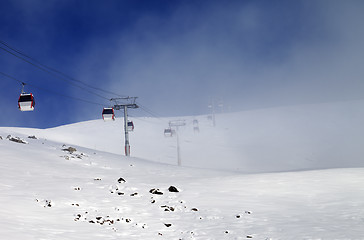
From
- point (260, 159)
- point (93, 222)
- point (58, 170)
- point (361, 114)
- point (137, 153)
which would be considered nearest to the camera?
point (93, 222)

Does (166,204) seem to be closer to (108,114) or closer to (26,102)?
(26,102)

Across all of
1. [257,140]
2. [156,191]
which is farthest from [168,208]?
[257,140]

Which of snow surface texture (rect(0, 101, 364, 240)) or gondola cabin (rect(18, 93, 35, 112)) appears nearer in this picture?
snow surface texture (rect(0, 101, 364, 240))

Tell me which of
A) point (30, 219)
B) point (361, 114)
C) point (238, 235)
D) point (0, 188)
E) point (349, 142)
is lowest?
point (238, 235)

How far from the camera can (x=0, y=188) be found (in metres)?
9.99

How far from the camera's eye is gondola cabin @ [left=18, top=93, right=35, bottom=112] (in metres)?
18.2

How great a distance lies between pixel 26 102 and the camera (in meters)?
18.2

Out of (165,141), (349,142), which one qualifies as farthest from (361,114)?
(165,141)

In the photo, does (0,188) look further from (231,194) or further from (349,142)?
(349,142)

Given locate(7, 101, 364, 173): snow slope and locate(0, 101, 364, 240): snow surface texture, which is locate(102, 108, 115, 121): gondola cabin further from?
locate(7, 101, 364, 173): snow slope

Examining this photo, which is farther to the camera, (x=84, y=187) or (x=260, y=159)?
(x=260, y=159)

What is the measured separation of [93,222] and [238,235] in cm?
347

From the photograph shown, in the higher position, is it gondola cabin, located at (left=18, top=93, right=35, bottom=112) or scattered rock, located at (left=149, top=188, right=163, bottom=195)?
gondola cabin, located at (left=18, top=93, right=35, bottom=112)

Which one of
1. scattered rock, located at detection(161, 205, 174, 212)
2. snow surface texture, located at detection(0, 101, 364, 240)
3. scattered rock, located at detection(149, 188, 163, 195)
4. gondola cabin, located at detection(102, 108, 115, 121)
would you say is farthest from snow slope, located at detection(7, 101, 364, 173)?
scattered rock, located at detection(161, 205, 174, 212)
